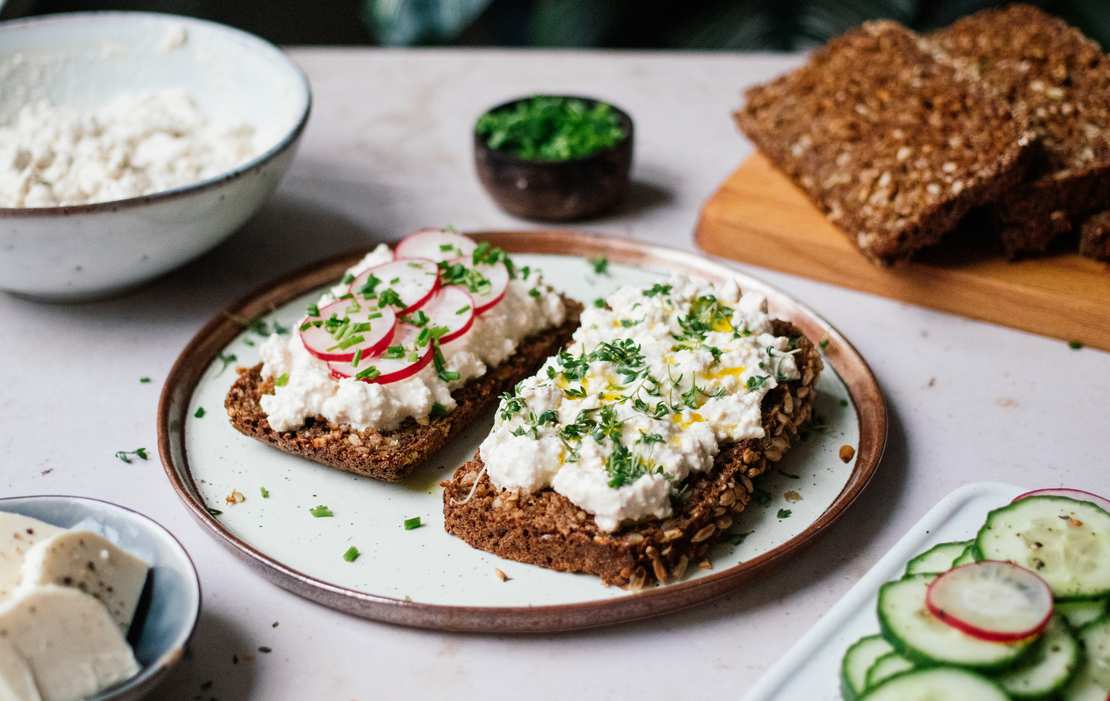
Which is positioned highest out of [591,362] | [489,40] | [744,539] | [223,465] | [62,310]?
[591,362]

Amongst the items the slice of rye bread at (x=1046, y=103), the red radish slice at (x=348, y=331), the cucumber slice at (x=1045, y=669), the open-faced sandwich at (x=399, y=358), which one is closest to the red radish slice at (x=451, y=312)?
the open-faced sandwich at (x=399, y=358)

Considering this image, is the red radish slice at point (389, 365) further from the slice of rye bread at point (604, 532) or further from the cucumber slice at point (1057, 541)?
the cucumber slice at point (1057, 541)

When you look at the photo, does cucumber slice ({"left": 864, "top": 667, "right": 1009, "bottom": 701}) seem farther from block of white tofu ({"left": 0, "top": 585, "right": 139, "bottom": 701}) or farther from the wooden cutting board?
the wooden cutting board

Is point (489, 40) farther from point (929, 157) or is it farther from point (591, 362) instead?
point (591, 362)

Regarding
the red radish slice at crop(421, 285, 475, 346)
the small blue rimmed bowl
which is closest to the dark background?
the red radish slice at crop(421, 285, 475, 346)

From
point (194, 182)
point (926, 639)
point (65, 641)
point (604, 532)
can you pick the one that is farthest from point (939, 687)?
point (194, 182)

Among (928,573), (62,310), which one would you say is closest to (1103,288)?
(928,573)
